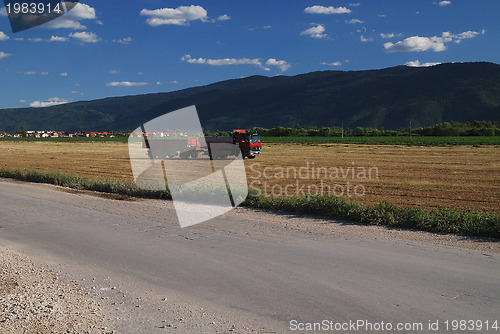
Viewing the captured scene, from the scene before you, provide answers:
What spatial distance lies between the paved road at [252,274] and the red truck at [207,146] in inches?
899

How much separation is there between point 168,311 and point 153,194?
29.7 feet

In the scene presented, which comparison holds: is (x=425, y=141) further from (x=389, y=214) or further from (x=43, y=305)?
(x=43, y=305)

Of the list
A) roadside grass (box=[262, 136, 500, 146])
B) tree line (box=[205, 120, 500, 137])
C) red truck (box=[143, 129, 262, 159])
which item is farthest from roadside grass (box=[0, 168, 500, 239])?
tree line (box=[205, 120, 500, 137])

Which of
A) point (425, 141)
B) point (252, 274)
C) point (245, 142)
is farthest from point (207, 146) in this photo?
point (425, 141)

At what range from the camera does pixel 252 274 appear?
19.6 feet

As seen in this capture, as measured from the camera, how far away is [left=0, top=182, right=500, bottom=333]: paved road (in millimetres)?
4688

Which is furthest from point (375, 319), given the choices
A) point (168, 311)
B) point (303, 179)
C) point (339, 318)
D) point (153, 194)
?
point (303, 179)

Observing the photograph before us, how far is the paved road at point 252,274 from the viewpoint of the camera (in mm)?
4688

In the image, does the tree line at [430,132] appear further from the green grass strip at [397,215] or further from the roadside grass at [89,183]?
the green grass strip at [397,215]

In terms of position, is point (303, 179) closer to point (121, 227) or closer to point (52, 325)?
point (121, 227)

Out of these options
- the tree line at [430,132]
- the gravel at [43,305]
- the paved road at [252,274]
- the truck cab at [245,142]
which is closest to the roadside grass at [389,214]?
the paved road at [252,274]

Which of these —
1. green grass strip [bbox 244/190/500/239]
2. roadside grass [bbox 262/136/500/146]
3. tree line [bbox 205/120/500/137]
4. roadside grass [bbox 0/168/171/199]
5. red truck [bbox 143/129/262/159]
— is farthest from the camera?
tree line [bbox 205/120/500/137]

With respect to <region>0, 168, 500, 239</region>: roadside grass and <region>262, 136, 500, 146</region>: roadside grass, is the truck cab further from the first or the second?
<region>262, 136, 500, 146</region>: roadside grass

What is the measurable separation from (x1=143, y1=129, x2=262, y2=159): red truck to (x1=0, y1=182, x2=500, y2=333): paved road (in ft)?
74.9
